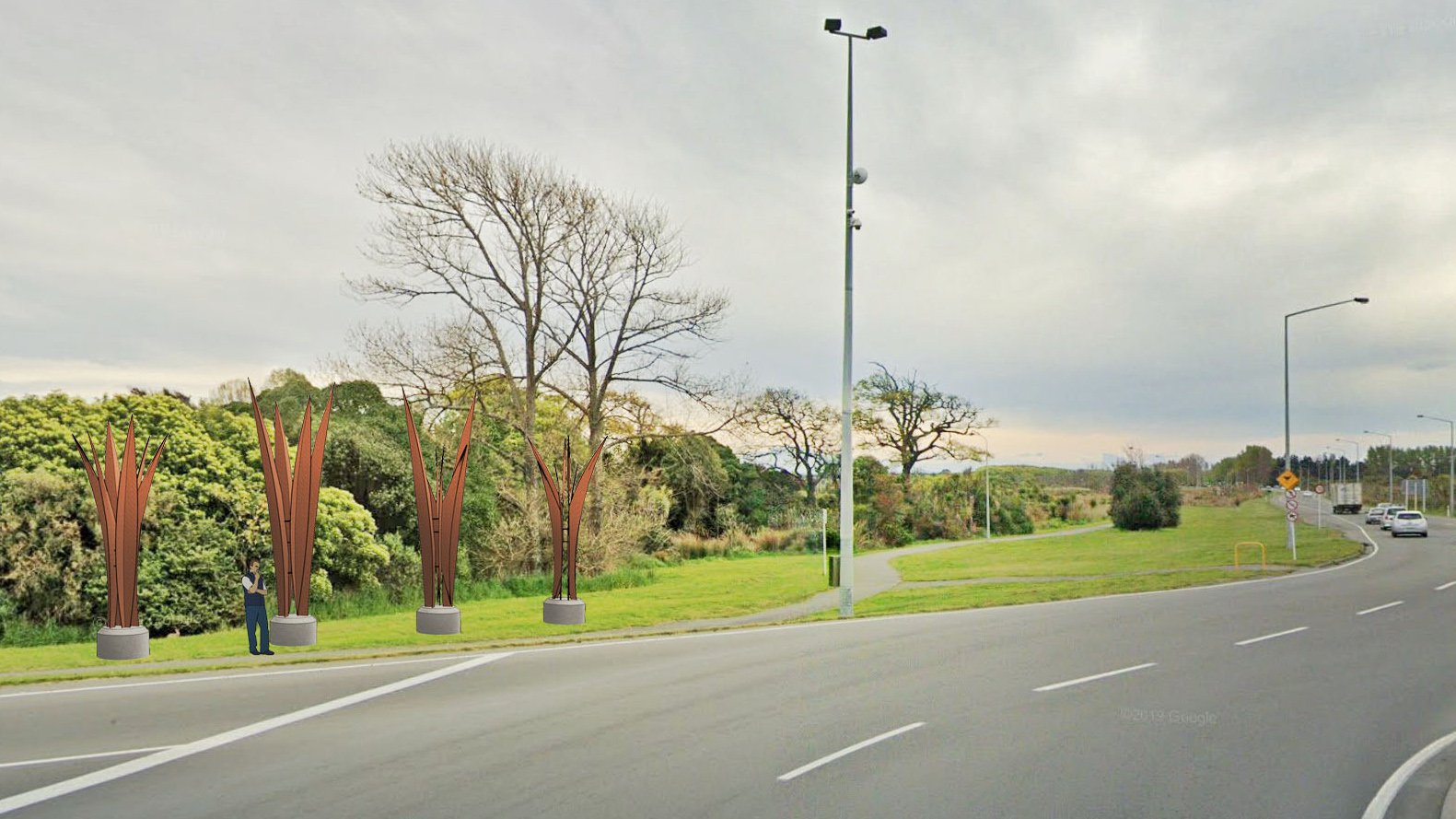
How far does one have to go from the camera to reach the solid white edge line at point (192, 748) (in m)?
7.54

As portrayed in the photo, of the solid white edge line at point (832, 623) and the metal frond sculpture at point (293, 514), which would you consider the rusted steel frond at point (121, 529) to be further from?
the solid white edge line at point (832, 623)

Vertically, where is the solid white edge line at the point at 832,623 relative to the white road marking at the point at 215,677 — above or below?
below

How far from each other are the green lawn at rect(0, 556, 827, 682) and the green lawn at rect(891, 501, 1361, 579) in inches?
259

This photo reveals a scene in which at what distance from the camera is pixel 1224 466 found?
172m

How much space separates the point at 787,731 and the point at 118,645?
10.4m

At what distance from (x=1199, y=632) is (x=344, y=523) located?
18013 millimetres

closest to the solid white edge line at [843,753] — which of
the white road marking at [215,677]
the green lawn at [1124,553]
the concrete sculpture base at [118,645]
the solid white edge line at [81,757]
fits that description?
the solid white edge line at [81,757]

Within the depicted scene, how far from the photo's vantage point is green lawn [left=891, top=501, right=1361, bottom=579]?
1286 inches

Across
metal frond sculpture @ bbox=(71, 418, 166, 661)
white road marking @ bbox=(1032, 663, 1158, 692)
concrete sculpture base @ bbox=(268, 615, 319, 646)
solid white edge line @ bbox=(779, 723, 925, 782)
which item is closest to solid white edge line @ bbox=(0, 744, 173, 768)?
solid white edge line @ bbox=(779, 723, 925, 782)

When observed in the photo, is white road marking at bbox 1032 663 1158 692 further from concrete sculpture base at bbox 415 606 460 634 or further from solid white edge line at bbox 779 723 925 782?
concrete sculpture base at bbox 415 606 460 634

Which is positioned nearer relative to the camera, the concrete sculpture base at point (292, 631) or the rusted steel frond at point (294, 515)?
the concrete sculpture base at point (292, 631)

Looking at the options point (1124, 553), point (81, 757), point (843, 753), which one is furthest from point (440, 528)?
point (1124, 553)

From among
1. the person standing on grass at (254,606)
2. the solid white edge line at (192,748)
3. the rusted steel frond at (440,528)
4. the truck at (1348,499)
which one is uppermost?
the rusted steel frond at (440,528)

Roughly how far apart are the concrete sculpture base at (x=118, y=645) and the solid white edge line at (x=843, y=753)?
10.9 m
